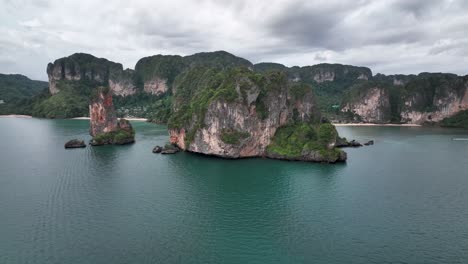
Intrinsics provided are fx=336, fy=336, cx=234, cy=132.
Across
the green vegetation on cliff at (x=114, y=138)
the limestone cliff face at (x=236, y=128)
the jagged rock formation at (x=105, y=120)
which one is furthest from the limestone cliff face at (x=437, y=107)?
the jagged rock formation at (x=105, y=120)

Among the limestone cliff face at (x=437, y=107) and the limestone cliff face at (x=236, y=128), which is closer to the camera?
the limestone cliff face at (x=236, y=128)

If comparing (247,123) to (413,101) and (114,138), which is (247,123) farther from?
(413,101)

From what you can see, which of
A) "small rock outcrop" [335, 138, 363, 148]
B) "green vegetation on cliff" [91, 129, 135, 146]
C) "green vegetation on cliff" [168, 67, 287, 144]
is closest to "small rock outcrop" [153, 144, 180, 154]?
"green vegetation on cliff" [168, 67, 287, 144]

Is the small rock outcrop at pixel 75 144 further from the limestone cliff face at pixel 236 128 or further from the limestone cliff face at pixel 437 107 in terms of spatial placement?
the limestone cliff face at pixel 437 107

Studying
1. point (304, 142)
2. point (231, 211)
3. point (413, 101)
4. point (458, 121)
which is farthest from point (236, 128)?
point (413, 101)

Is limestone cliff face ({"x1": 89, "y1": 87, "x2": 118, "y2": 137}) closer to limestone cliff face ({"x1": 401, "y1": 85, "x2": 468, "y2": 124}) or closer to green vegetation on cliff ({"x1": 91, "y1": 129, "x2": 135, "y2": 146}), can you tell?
green vegetation on cliff ({"x1": 91, "y1": 129, "x2": 135, "y2": 146})

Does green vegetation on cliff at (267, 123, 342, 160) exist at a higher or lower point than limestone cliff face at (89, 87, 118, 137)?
lower
